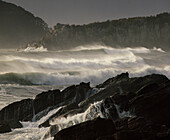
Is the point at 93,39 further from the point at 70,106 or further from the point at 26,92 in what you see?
the point at 70,106

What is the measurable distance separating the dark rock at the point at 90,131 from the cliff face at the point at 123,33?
162 m

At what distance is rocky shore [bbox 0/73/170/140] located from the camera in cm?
1374

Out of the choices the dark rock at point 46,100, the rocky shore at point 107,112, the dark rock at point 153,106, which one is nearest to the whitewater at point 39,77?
the rocky shore at point 107,112

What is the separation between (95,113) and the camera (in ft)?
60.9

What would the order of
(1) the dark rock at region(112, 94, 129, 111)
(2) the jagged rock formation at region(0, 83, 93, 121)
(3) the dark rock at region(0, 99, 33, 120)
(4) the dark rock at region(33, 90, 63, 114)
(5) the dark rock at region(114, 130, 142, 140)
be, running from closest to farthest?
1. (5) the dark rock at region(114, 130, 142, 140)
2. (1) the dark rock at region(112, 94, 129, 111)
3. (3) the dark rock at region(0, 99, 33, 120)
4. (2) the jagged rock formation at region(0, 83, 93, 121)
5. (4) the dark rock at region(33, 90, 63, 114)

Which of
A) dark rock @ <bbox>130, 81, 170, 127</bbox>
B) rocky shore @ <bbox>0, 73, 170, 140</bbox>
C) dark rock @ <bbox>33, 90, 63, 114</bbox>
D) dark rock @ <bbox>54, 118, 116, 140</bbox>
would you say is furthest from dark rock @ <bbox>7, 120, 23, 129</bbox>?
dark rock @ <bbox>54, 118, 116, 140</bbox>

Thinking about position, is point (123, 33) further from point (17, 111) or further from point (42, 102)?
point (17, 111)

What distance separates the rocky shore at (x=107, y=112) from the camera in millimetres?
13742

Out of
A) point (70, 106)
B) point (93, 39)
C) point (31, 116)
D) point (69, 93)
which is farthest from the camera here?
point (93, 39)

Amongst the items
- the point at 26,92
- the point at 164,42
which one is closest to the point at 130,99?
the point at 26,92

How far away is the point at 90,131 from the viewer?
551 inches

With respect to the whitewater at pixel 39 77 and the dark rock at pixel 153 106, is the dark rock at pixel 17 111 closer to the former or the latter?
the whitewater at pixel 39 77

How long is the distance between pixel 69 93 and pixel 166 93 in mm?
11079

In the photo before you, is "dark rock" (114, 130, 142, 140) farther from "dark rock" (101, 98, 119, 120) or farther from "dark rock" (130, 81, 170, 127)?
"dark rock" (101, 98, 119, 120)
